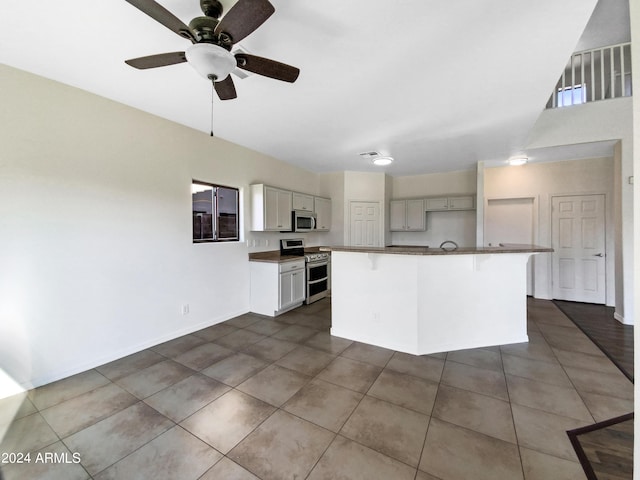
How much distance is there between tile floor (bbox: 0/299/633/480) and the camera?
152 centimetres

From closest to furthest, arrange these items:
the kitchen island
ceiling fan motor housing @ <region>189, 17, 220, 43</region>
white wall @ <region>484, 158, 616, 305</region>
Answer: ceiling fan motor housing @ <region>189, 17, 220, 43</region>, the kitchen island, white wall @ <region>484, 158, 616, 305</region>

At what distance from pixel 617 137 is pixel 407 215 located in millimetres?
3255

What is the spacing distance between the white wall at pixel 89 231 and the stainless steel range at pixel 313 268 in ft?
5.53

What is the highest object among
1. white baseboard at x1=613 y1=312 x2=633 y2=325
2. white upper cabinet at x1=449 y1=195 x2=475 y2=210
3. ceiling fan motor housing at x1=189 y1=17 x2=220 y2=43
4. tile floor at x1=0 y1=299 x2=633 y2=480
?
ceiling fan motor housing at x1=189 y1=17 x2=220 y2=43

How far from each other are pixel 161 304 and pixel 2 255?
138 centimetres

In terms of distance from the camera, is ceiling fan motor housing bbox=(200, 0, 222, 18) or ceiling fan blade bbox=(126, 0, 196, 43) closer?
ceiling fan blade bbox=(126, 0, 196, 43)

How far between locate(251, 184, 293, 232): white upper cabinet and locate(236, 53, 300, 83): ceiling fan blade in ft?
8.19

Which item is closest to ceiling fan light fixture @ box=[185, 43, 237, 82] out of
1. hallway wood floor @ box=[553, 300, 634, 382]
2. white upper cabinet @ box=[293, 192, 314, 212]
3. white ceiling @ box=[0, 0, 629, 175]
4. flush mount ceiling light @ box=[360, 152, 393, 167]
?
white ceiling @ box=[0, 0, 629, 175]

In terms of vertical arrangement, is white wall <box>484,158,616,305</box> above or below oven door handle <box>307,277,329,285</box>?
above

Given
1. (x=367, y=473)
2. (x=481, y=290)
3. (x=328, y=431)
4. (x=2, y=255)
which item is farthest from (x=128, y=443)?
(x=481, y=290)

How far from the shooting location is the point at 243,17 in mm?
1349

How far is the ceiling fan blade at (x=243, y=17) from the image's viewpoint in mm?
1259

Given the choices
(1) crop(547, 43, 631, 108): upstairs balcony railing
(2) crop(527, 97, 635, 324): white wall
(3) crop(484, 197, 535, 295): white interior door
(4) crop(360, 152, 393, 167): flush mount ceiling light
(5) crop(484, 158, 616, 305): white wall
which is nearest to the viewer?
(2) crop(527, 97, 635, 324): white wall

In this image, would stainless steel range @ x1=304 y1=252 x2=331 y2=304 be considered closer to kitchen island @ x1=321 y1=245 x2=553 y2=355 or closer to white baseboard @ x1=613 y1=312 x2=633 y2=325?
kitchen island @ x1=321 y1=245 x2=553 y2=355
